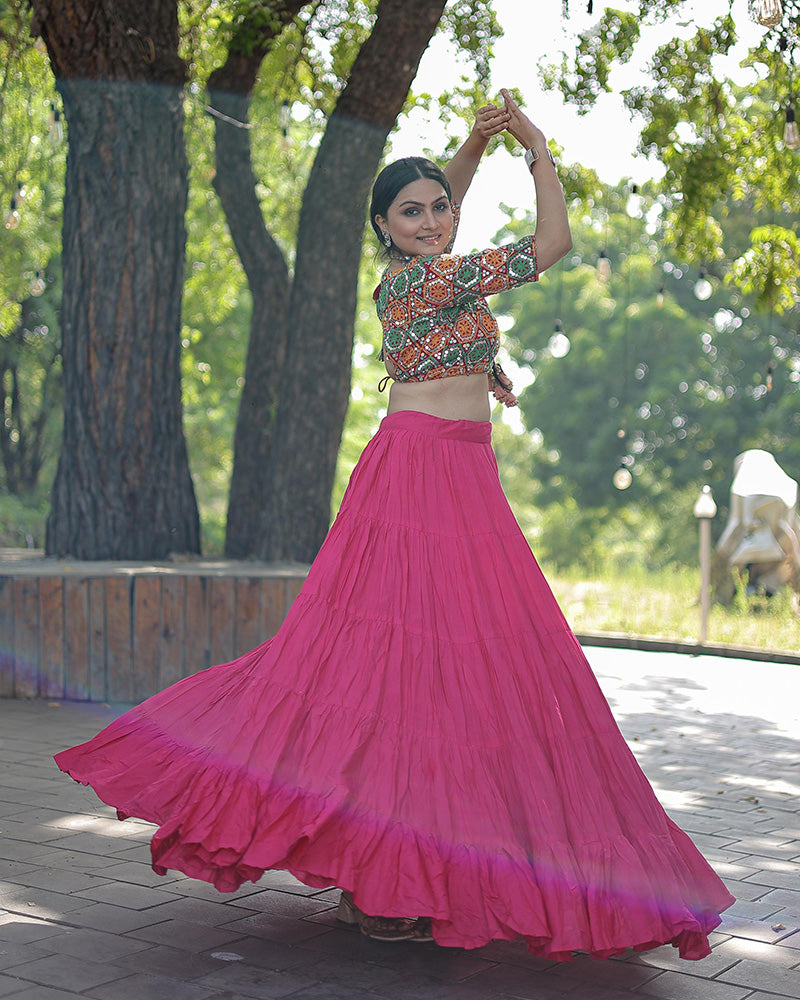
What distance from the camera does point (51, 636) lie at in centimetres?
714

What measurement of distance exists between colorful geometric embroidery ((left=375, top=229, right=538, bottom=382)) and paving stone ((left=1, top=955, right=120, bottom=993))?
1642 mm

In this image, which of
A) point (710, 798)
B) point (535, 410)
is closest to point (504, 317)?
point (535, 410)

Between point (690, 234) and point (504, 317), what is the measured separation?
1092 inches

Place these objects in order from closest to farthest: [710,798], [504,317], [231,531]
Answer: [710,798], [231,531], [504,317]

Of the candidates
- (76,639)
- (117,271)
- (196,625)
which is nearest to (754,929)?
(196,625)

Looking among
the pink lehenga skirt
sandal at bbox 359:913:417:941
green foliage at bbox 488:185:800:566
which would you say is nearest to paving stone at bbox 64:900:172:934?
the pink lehenga skirt

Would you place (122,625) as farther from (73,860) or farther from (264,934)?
(264,934)

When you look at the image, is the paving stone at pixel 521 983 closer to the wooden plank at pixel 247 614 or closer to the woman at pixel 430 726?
the woman at pixel 430 726

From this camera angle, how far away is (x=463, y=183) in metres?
3.74

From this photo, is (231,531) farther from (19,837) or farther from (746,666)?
(19,837)

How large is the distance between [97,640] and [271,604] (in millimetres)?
968

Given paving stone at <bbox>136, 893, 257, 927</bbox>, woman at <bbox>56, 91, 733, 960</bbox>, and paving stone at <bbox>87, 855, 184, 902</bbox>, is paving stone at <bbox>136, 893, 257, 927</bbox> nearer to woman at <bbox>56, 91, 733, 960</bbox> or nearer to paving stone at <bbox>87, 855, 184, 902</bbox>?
paving stone at <bbox>87, 855, 184, 902</bbox>

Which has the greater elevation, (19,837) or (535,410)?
(535,410)

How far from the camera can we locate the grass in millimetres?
12328
